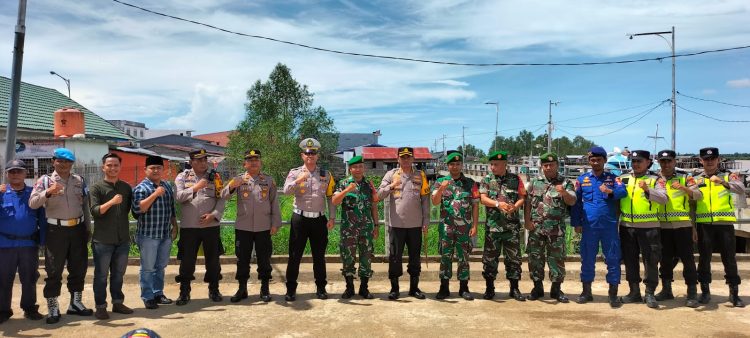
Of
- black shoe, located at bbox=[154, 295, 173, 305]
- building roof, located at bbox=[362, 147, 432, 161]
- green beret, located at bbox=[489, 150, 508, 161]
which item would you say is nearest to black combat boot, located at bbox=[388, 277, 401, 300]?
green beret, located at bbox=[489, 150, 508, 161]

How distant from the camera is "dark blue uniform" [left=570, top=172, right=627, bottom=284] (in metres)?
5.46

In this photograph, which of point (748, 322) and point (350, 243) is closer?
point (748, 322)

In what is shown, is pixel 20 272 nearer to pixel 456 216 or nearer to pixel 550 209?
pixel 456 216

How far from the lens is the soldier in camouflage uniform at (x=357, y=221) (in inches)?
221

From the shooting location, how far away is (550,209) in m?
5.54

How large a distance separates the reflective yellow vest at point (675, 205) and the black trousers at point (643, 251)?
0.77 ft

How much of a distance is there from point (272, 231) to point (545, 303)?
10.8ft

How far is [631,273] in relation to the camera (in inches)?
221

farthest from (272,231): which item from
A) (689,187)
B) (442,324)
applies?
(689,187)

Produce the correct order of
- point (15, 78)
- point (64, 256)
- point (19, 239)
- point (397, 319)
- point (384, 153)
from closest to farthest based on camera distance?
point (19, 239) < point (64, 256) < point (397, 319) < point (15, 78) < point (384, 153)

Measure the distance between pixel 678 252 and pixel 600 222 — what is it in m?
1.09

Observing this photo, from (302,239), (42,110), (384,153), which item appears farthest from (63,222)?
(384,153)

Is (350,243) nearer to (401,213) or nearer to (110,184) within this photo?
(401,213)

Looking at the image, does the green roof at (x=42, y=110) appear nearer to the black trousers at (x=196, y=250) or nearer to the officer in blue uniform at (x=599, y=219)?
the black trousers at (x=196, y=250)
